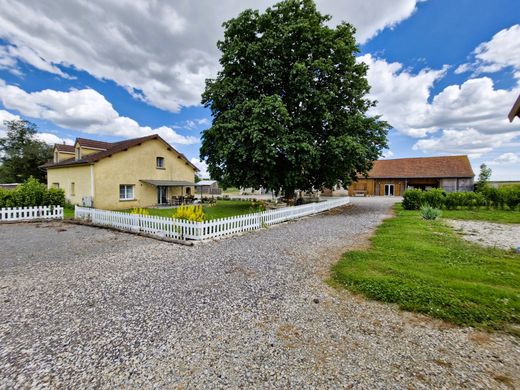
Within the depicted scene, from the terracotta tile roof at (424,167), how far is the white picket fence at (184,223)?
98.0 ft

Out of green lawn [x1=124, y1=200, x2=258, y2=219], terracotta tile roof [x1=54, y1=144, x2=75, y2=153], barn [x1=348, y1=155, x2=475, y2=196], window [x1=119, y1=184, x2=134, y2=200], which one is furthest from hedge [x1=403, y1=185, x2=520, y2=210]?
terracotta tile roof [x1=54, y1=144, x2=75, y2=153]

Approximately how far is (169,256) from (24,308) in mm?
3119

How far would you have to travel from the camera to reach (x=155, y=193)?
21.8 metres

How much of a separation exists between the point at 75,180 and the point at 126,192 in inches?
154

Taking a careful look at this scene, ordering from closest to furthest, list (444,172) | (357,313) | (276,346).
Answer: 1. (276,346)
2. (357,313)
3. (444,172)

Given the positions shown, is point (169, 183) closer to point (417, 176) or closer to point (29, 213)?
point (29, 213)

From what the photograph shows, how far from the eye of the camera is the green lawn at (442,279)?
3.54 metres

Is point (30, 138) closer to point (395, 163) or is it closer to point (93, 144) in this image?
point (93, 144)

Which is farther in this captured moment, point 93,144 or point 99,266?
point 93,144

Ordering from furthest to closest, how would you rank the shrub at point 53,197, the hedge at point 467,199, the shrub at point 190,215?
the hedge at point 467,199
the shrub at point 53,197
the shrub at point 190,215

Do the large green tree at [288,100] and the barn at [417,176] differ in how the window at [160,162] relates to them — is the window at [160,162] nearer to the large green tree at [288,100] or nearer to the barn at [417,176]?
the large green tree at [288,100]

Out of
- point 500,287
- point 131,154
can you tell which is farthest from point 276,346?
point 131,154

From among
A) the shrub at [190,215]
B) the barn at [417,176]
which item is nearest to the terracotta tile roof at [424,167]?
the barn at [417,176]

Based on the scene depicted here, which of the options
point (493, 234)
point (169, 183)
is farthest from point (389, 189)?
point (169, 183)
